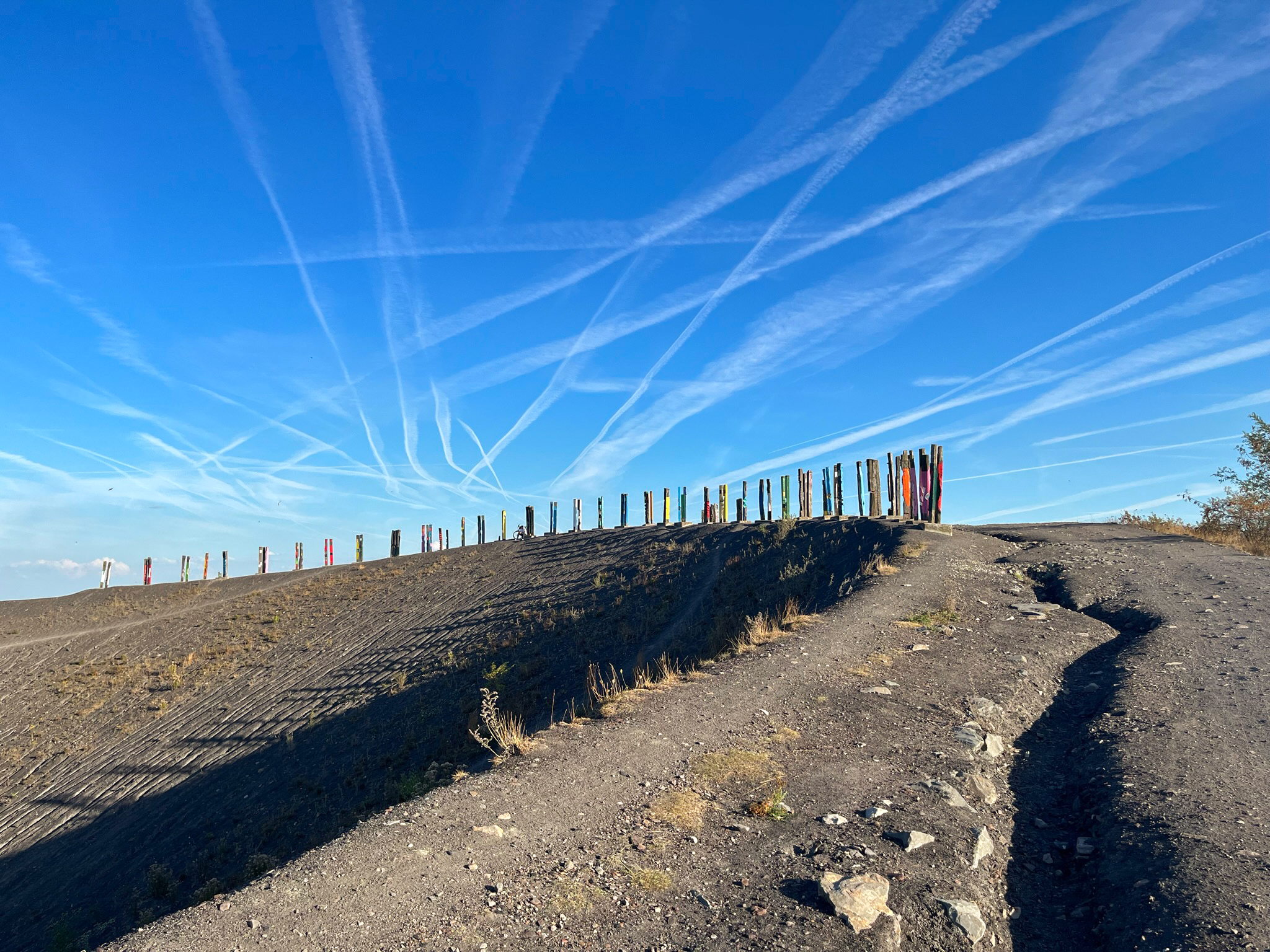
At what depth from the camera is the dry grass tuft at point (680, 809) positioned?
666 cm

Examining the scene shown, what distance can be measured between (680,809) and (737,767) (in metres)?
1.12

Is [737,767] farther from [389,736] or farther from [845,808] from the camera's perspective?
[389,736]

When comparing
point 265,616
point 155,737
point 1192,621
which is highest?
point 1192,621

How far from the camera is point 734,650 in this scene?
12.4 metres

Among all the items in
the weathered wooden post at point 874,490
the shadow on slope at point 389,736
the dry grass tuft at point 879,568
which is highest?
the weathered wooden post at point 874,490

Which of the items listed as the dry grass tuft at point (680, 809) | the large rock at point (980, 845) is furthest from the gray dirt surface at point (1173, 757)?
the dry grass tuft at point (680, 809)

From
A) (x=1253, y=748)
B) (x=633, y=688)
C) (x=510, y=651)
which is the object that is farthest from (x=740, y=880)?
(x=510, y=651)

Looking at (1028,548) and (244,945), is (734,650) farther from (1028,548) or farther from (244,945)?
(1028,548)

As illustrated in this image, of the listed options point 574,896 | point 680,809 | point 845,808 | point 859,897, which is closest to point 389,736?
point 680,809

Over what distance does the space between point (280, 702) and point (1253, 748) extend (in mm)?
23169

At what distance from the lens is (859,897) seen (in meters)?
5.32

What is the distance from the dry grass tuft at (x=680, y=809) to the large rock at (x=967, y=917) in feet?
7.05

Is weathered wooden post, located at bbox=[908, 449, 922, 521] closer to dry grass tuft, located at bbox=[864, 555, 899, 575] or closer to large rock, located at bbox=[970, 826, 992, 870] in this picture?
dry grass tuft, located at bbox=[864, 555, 899, 575]

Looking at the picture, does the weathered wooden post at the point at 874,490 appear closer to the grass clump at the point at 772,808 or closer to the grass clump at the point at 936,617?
the grass clump at the point at 936,617
